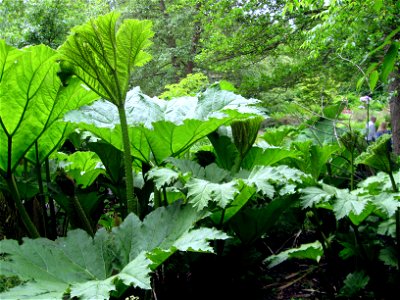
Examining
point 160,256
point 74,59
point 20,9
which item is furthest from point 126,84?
point 20,9

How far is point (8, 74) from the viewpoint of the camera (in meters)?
1.33

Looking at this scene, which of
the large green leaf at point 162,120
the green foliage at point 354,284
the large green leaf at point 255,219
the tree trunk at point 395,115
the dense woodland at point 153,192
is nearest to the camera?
the dense woodland at point 153,192

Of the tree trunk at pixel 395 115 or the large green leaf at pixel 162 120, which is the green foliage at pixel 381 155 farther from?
the tree trunk at pixel 395 115

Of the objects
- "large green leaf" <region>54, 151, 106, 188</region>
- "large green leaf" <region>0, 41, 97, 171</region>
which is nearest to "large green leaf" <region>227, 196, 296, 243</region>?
"large green leaf" <region>54, 151, 106, 188</region>

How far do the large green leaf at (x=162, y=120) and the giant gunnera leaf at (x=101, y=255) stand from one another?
0.92ft

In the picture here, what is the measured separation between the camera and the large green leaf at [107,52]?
127cm

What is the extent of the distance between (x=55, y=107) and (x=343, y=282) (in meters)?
1.51

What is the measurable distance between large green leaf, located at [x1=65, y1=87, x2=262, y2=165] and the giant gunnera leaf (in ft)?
0.92

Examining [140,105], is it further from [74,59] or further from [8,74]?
[8,74]

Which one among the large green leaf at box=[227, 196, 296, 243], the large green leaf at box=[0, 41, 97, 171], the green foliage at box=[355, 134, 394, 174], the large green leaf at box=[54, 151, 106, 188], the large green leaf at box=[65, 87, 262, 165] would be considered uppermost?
the large green leaf at box=[0, 41, 97, 171]

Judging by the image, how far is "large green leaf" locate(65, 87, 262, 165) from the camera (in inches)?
54.1

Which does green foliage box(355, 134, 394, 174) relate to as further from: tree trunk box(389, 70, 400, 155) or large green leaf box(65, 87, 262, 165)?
tree trunk box(389, 70, 400, 155)

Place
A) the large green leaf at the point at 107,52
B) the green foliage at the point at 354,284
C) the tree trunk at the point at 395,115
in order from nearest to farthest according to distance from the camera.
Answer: the large green leaf at the point at 107,52 → the green foliage at the point at 354,284 → the tree trunk at the point at 395,115

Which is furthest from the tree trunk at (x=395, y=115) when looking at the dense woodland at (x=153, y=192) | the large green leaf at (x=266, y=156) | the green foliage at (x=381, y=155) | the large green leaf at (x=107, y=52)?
the large green leaf at (x=107, y=52)
